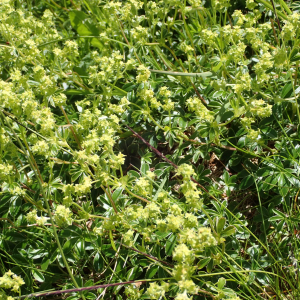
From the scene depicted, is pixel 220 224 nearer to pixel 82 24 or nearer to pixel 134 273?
pixel 134 273

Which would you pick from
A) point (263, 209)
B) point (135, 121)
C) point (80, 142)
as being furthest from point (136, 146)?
point (263, 209)

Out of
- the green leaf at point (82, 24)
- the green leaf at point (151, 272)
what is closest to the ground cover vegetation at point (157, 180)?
the green leaf at point (151, 272)

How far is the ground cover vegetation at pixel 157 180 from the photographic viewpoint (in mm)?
1894

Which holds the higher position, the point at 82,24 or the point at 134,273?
the point at 82,24

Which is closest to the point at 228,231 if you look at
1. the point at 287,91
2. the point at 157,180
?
the point at 157,180

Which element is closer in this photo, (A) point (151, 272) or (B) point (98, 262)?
(A) point (151, 272)

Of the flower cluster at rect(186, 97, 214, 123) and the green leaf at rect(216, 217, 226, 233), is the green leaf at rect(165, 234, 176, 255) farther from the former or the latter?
the flower cluster at rect(186, 97, 214, 123)

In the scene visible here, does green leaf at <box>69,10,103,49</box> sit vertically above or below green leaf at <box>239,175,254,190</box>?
above

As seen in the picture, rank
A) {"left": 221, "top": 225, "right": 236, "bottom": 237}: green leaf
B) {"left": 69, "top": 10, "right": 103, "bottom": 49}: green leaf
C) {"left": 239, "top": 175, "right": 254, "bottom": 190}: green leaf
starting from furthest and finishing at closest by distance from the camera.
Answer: {"left": 69, "top": 10, "right": 103, "bottom": 49}: green leaf
{"left": 239, "top": 175, "right": 254, "bottom": 190}: green leaf
{"left": 221, "top": 225, "right": 236, "bottom": 237}: green leaf

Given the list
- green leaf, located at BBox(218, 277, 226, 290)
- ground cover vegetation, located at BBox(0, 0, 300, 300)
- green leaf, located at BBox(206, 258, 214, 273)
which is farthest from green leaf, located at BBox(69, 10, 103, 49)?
green leaf, located at BBox(218, 277, 226, 290)

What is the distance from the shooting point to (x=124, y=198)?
2.22 m

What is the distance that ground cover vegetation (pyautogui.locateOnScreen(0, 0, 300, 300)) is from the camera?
1894 millimetres

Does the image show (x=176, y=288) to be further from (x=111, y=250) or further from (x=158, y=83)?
(x=158, y=83)

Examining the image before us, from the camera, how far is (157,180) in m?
A: 2.37
